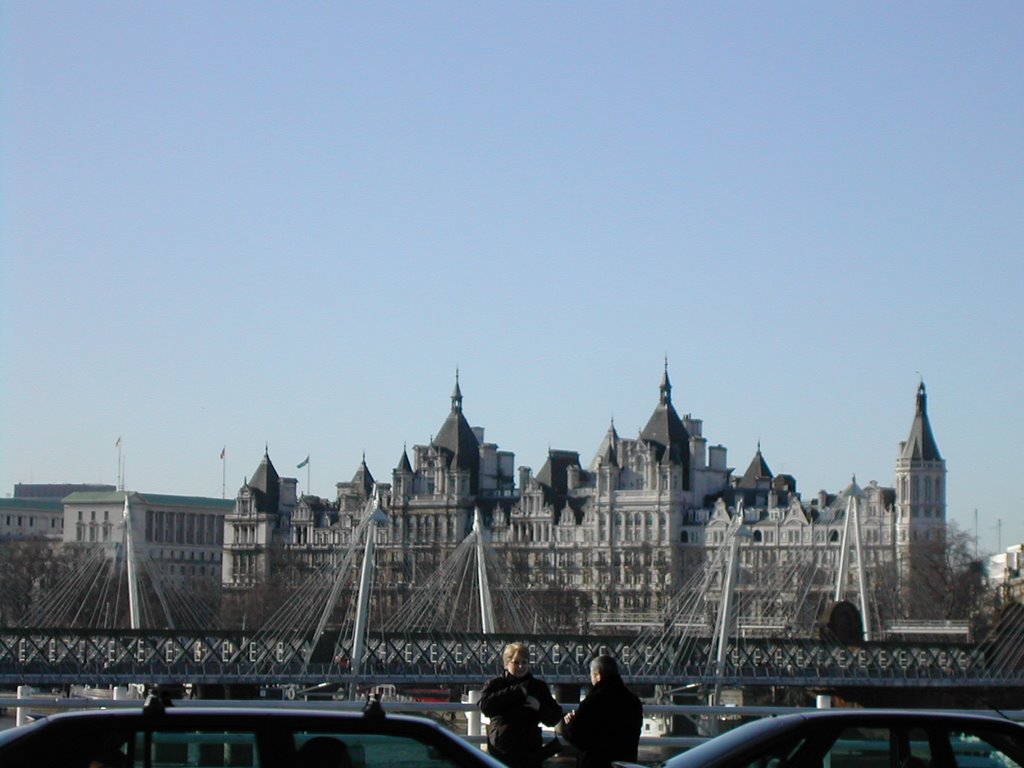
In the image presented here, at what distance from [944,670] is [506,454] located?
98.0 meters

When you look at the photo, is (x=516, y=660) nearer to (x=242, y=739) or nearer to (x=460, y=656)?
(x=242, y=739)

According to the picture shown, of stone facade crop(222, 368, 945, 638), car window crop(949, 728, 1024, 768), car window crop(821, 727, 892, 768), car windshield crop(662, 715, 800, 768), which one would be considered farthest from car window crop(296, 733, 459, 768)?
stone facade crop(222, 368, 945, 638)

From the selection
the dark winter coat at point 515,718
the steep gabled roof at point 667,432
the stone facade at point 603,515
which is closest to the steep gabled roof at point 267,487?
the stone facade at point 603,515

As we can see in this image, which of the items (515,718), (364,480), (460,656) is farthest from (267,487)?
(515,718)

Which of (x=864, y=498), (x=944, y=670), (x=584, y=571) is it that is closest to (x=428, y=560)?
(x=584, y=571)

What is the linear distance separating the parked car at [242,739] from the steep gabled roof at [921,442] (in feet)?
495

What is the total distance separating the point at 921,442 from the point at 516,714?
487 ft

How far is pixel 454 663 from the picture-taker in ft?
264

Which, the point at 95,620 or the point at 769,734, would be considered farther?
the point at 95,620

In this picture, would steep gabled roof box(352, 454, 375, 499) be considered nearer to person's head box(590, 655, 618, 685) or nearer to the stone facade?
the stone facade

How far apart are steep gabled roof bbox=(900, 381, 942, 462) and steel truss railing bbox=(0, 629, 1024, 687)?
6666 centimetres

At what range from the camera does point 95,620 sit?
118812 millimetres

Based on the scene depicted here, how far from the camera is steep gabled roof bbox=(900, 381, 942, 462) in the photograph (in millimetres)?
159875

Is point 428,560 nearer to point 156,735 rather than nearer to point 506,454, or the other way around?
point 506,454
